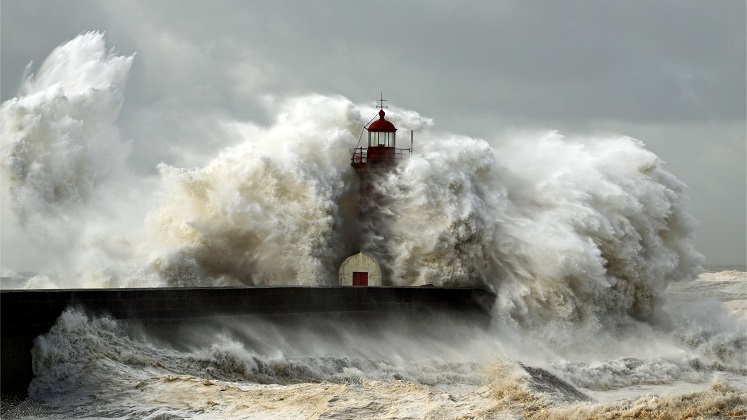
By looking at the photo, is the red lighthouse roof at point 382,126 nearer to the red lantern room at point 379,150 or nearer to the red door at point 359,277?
the red lantern room at point 379,150

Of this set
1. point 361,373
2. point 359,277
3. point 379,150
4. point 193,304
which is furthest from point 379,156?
point 193,304

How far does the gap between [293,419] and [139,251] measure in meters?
9.49

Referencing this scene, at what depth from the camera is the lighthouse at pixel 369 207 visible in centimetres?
1898

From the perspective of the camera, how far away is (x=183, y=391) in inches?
417

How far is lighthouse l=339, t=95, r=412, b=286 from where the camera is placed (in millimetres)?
18984

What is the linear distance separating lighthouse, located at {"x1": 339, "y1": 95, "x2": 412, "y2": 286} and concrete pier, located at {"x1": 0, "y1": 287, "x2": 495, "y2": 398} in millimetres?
2070

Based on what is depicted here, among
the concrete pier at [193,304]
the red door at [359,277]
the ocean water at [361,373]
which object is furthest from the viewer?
the red door at [359,277]

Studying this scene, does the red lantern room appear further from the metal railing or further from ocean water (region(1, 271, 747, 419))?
ocean water (region(1, 271, 747, 419))

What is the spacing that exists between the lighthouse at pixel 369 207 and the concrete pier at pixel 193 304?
207cm

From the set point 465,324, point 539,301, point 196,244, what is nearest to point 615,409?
point 465,324

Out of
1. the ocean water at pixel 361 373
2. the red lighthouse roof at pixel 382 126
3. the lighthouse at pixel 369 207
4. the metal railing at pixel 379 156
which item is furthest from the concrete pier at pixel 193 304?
the red lighthouse roof at pixel 382 126

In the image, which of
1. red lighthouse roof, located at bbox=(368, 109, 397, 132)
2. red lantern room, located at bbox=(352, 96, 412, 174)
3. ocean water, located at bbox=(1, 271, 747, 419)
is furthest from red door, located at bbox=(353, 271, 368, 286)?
red lighthouse roof, located at bbox=(368, 109, 397, 132)

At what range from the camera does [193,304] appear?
12914 mm

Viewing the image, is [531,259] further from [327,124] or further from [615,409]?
[615,409]
